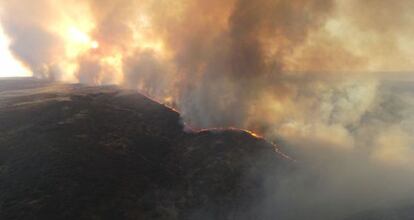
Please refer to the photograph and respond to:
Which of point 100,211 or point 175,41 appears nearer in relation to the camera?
point 100,211

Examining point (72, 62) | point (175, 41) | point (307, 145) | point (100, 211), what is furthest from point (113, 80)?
point (100, 211)

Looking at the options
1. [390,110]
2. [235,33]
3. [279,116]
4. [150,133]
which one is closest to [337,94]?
[390,110]

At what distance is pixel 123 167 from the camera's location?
121 ft

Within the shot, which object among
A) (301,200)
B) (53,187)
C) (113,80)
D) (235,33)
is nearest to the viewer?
(53,187)

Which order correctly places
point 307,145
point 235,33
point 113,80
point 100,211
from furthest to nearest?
1. point 113,80
2. point 235,33
3. point 307,145
4. point 100,211

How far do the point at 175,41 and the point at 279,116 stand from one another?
2311 centimetres

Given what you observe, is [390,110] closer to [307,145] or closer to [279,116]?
[279,116]

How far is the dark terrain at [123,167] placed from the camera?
30203mm

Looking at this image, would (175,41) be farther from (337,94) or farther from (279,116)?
(337,94)

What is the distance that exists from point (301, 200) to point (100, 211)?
60.6 feet

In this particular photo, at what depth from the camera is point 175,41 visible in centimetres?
6506

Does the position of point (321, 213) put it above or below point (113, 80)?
below

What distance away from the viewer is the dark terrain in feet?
99.1

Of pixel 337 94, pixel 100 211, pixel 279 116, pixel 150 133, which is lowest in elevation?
pixel 100 211
